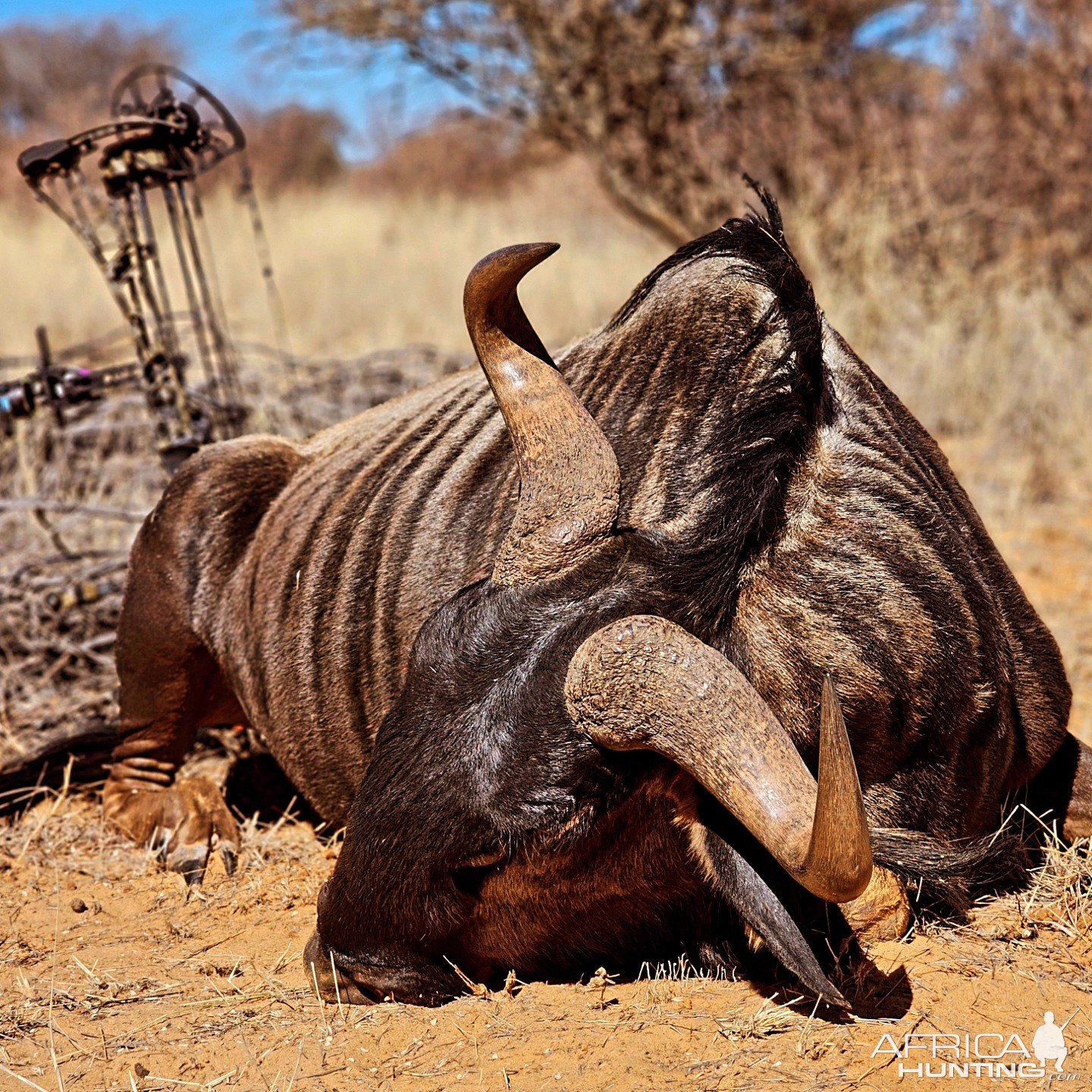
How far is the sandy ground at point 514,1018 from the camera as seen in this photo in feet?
7.04

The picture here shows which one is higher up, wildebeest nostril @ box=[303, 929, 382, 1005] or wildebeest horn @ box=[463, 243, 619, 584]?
wildebeest horn @ box=[463, 243, 619, 584]

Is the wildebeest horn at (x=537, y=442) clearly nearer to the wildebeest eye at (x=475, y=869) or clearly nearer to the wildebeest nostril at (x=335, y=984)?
the wildebeest eye at (x=475, y=869)

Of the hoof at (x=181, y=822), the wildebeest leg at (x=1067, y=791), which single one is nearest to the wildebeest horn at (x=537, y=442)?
the wildebeest leg at (x=1067, y=791)

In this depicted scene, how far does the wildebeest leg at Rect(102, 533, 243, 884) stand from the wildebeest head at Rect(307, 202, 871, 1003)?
1253mm

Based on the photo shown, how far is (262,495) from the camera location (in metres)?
3.69

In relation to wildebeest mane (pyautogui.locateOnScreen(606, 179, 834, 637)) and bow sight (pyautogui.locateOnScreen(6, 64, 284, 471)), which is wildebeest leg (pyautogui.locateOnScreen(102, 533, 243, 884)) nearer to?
bow sight (pyautogui.locateOnScreen(6, 64, 284, 471))

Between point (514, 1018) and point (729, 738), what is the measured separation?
811 millimetres

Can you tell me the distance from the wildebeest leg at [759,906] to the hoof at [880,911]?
40 cm

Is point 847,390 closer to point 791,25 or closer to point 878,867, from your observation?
point 878,867

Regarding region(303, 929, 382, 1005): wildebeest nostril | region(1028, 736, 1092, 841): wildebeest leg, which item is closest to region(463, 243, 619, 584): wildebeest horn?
region(303, 929, 382, 1005): wildebeest nostril

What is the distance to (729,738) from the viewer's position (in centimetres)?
186

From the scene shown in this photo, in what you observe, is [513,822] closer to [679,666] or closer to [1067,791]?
[679,666]

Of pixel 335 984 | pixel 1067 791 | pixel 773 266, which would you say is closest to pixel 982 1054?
pixel 1067 791

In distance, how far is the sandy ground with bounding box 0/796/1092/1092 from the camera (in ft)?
7.04
